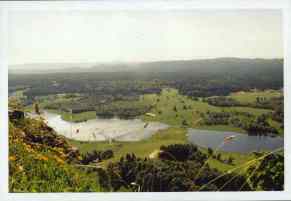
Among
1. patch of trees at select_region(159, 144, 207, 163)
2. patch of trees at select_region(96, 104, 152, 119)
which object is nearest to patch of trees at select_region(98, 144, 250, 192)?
patch of trees at select_region(159, 144, 207, 163)

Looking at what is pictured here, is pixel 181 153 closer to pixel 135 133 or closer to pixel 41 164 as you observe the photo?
pixel 135 133

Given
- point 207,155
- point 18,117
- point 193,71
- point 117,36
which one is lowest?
point 207,155

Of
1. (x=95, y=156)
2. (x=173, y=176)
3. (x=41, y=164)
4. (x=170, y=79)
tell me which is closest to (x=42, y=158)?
(x=41, y=164)

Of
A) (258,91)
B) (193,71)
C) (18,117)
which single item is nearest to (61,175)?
(18,117)

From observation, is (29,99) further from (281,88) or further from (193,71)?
(281,88)

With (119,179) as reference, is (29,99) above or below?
above

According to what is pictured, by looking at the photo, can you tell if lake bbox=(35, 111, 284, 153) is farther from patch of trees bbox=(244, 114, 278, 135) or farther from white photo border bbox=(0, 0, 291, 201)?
white photo border bbox=(0, 0, 291, 201)
